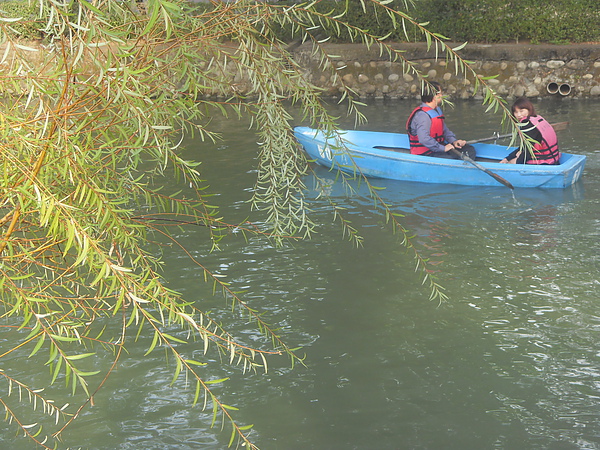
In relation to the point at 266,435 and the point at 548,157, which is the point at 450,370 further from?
the point at 548,157

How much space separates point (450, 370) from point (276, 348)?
45.4 inches

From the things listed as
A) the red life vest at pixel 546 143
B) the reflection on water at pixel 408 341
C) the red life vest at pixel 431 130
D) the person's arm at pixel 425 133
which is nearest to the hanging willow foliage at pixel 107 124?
the reflection on water at pixel 408 341

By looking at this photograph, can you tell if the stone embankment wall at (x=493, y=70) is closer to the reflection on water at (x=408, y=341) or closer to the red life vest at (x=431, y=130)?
the red life vest at (x=431, y=130)

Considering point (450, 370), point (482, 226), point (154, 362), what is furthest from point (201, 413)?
point (482, 226)

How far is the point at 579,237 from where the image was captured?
258 inches

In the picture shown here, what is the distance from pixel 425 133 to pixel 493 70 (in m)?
6.40

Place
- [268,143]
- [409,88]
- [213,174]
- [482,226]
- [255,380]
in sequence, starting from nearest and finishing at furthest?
[268,143], [255,380], [482,226], [213,174], [409,88]

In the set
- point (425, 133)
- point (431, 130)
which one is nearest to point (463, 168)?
point (425, 133)

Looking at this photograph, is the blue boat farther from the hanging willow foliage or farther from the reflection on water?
the hanging willow foliage

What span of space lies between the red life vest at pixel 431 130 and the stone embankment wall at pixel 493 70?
4417 mm

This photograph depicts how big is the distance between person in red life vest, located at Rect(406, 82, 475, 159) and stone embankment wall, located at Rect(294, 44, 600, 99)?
4436 millimetres

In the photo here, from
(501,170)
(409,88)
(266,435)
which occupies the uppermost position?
(409,88)

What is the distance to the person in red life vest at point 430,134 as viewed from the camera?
8.88 m

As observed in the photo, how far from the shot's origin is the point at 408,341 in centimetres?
475
